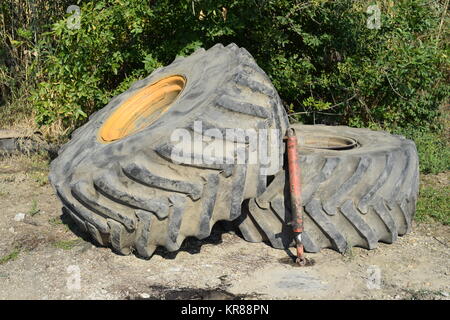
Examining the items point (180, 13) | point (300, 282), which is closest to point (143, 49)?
point (180, 13)

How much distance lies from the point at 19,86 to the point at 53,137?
121 cm

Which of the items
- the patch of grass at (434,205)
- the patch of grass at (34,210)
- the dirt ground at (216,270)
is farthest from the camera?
the patch of grass at (34,210)

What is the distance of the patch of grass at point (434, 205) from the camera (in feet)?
15.8

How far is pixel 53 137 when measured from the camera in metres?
7.04

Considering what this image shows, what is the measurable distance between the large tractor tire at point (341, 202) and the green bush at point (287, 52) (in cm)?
231

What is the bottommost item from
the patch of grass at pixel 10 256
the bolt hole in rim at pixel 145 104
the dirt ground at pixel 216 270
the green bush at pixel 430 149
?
the patch of grass at pixel 10 256

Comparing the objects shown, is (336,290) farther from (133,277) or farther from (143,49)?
(143,49)

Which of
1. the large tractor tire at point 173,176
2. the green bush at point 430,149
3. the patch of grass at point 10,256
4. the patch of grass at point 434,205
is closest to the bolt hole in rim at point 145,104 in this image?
the large tractor tire at point 173,176

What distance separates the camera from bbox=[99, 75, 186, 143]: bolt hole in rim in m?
5.07

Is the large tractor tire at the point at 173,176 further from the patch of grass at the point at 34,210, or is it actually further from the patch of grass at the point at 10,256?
the patch of grass at the point at 34,210

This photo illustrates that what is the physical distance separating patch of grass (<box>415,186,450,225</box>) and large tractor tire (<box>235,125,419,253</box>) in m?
0.54

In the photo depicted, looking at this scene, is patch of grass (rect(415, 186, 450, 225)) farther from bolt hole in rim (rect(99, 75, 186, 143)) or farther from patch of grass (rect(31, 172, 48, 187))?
patch of grass (rect(31, 172, 48, 187))

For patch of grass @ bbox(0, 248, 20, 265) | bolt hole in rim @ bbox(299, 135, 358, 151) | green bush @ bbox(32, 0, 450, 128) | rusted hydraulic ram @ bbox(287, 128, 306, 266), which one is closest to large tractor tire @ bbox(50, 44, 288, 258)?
rusted hydraulic ram @ bbox(287, 128, 306, 266)

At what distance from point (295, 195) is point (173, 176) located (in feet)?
2.76
